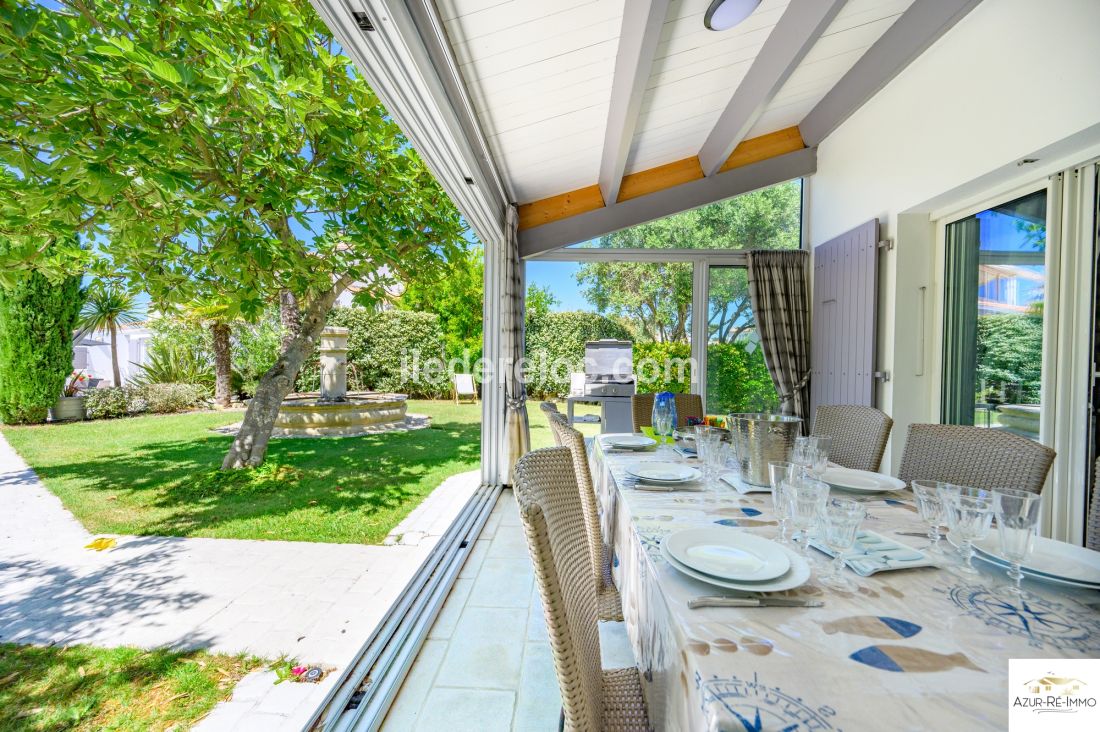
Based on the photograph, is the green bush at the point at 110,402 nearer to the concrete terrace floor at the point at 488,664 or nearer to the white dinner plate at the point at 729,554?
the concrete terrace floor at the point at 488,664

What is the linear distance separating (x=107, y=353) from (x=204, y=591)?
3.25m

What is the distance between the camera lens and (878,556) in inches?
37.1

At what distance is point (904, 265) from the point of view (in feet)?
9.87

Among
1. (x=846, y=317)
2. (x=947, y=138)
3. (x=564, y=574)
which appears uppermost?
(x=947, y=138)

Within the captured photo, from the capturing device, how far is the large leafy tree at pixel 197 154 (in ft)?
5.50

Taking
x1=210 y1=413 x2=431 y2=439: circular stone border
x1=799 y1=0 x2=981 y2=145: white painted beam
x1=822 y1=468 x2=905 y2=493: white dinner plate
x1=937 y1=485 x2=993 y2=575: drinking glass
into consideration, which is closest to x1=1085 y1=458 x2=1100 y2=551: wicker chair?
x1=822 y1=468 x2=905 y2=493: white dinner plate

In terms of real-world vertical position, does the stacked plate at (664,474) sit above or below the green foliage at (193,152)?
below

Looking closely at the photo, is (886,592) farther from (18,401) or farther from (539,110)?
(18,401)

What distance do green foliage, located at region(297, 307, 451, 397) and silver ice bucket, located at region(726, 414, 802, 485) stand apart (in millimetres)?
7694

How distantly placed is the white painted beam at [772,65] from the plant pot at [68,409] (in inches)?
195

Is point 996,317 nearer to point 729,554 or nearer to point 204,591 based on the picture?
point 729,554

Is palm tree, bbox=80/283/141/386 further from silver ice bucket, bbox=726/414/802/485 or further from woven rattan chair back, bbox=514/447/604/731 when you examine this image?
silver ice bucket, bbox=726/414/802/485

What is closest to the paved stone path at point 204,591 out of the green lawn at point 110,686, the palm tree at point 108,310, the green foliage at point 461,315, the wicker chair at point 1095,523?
the green lawn at point 110,686

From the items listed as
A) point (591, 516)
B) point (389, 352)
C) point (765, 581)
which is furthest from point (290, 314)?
point (765, 581)
